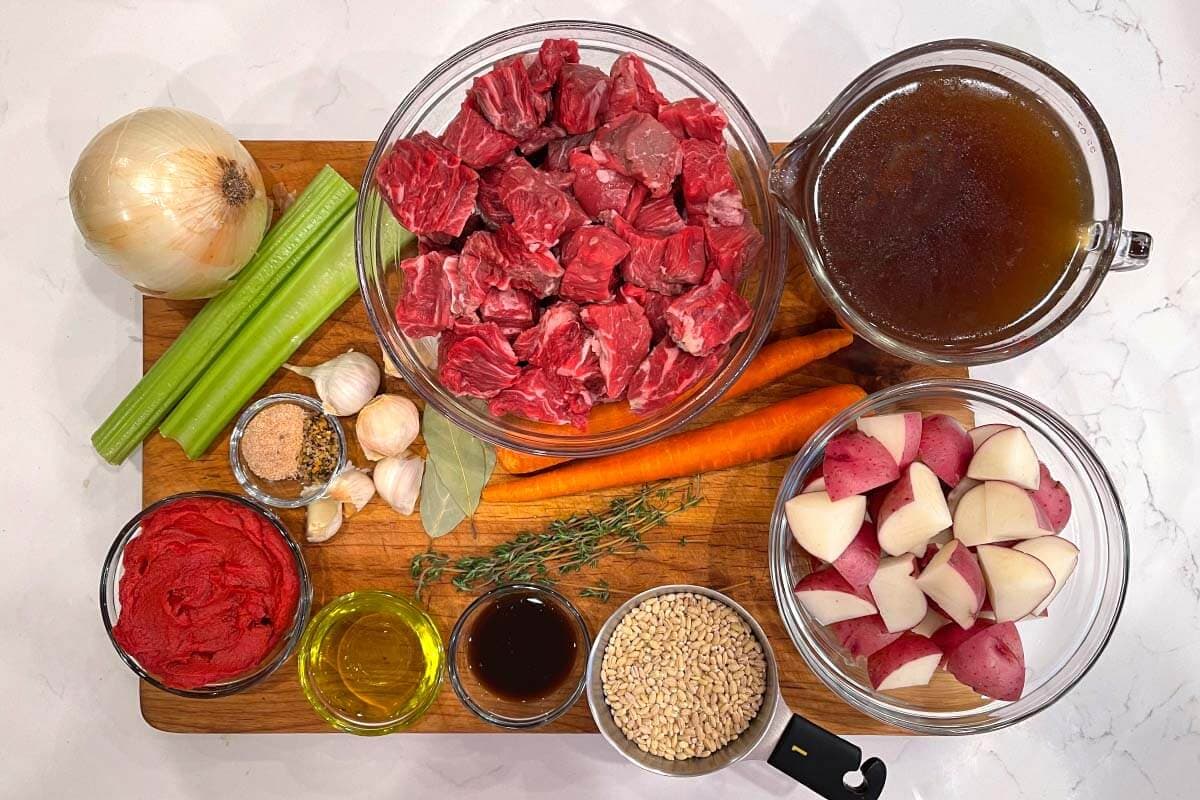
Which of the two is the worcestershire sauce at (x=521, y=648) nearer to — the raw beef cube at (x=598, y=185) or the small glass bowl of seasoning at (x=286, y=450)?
the small glass bowl of seasoning at (x=286, y=450)

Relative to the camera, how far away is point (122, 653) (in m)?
1.97

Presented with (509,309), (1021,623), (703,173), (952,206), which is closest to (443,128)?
(509,309)

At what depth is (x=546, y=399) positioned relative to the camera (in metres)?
1.81

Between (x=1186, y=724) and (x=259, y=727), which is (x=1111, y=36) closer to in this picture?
(x=1186, y=724)

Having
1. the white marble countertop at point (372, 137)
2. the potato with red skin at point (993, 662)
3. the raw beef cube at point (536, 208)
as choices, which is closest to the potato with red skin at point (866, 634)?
the potato with red skin at point (993, 662)

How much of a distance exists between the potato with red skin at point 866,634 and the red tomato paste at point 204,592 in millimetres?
1188

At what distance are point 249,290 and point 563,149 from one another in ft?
2.70

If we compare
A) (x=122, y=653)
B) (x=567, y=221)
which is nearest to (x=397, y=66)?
(x=567, y=221)

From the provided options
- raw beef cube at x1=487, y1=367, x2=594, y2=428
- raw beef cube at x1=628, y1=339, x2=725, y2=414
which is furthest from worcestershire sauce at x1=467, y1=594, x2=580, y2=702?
raw beef cube at x1=628, y1=339, x2=725, y2=414

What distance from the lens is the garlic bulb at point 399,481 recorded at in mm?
2029

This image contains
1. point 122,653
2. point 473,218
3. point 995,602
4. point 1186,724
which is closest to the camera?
point 995,602

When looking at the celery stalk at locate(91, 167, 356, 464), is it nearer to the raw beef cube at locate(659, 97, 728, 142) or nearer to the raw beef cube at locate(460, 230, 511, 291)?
the raw beef cube at locate(460, 230, 511, 291)

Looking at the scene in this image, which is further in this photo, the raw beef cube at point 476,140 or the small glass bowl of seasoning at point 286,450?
the small glass bowl of seasoning at point 286,450

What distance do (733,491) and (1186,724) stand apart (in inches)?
54.1
